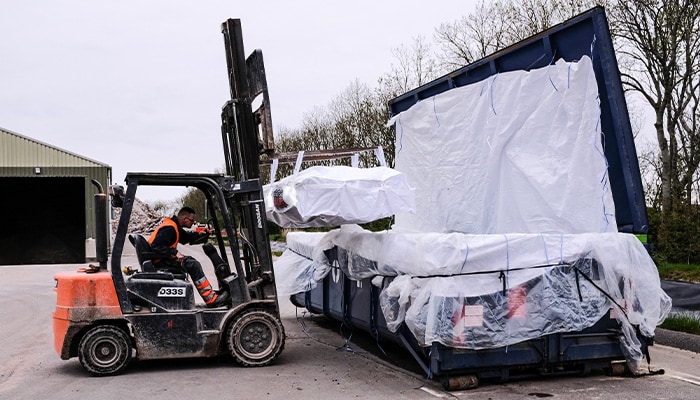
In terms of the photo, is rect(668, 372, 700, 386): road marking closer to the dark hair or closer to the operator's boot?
the operator's boot

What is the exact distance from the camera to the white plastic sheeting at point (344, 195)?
8.34 metres

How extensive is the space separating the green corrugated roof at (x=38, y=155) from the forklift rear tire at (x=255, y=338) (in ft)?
92.1

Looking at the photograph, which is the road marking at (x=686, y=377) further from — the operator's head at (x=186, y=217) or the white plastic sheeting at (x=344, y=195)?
the operator's head at (x=186, y=217)

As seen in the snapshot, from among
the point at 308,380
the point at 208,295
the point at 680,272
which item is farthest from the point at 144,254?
the point at 680,272

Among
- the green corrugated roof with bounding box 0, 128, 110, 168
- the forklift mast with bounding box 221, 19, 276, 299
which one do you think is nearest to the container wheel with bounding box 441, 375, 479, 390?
the forklift mast with bounding box 221, 19, 276, 299

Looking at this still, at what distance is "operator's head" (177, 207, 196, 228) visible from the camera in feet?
28.1

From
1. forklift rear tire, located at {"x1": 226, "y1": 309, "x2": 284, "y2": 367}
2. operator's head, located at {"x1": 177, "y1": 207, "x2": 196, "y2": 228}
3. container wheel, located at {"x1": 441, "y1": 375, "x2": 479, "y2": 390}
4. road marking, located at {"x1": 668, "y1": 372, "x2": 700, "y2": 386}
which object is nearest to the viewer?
container wheel, located at {"x1": 441, "y1": 375, "x2": 479, "y2": 390}

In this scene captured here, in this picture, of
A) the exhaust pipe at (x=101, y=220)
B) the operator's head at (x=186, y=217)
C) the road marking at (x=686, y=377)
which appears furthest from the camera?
the operator's head at (x=186, y=217)

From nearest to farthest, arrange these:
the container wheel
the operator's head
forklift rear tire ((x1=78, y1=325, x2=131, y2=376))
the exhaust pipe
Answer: the container wheel < the exhaust pipe < forklift rear tire ((x1=78, y1=325, x2=131, y2=376)) < the operator's head

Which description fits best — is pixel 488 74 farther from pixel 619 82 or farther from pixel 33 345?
pixel 33 345

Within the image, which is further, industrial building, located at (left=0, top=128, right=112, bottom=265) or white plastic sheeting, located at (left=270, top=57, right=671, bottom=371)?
industrial building, located at (left=0, top=128, right=112, bottom=265)

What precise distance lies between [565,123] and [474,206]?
152 cm

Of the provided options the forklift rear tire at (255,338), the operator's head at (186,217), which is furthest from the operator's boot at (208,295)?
the operator's head at (186,217)

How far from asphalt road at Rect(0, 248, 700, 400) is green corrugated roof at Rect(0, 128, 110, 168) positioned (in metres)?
25.7
